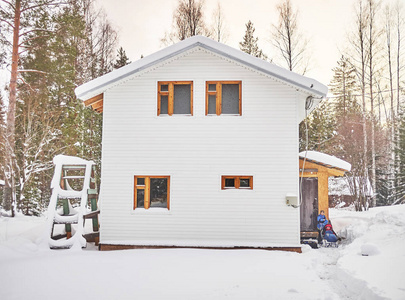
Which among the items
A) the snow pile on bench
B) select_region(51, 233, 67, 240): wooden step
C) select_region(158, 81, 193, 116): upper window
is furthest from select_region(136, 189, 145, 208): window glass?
Answer: select_region(51, 233, 67, 240): wooden step

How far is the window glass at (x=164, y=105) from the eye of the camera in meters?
9.48

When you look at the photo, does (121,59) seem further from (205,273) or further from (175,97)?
(205,273)

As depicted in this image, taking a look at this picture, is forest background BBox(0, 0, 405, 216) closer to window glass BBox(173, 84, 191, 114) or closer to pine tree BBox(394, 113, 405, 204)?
pine tree BBox(394, 113, 405, 204)

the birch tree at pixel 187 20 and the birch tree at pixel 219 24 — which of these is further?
the birch tree at pixel 219 24

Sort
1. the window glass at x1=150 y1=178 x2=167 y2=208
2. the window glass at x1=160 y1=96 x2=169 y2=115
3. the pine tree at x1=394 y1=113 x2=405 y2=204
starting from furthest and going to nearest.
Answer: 1. the pine tree at x1=394 y1=113 x2=405 y2=204
2. the window glass at x1=160 y1=96 x2=169 y2=115
3. the window glass at x1=150 y1=178 x2=167 y2=208

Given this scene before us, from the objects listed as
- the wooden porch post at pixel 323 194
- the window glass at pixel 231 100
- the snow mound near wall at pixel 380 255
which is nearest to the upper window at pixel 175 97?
the window glass at pixel 231 100

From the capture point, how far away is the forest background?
15500 mm

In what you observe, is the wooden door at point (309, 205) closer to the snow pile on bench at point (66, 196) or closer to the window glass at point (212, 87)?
the window glass at point (212, 87)

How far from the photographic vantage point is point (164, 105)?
9.52m

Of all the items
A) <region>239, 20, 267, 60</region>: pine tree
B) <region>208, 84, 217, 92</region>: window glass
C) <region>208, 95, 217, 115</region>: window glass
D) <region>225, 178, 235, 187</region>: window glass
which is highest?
<region>239, 20, 267, 60</region>: pine tree

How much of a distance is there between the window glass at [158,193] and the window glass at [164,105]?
7.00 ft

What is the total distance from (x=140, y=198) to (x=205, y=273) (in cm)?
368

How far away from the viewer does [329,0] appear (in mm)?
17844

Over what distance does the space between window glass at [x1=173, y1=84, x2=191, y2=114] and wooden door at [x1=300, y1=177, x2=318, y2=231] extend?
530 centimetres
